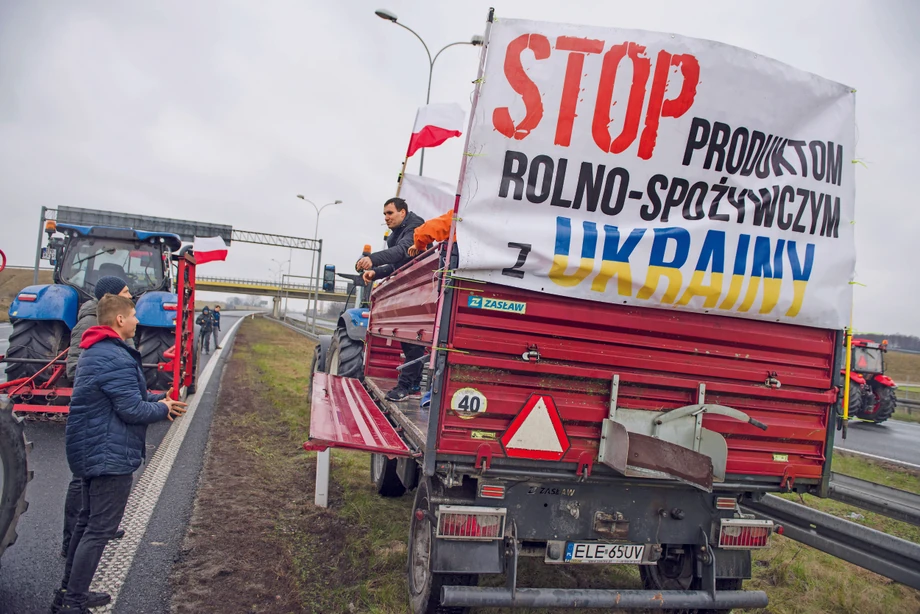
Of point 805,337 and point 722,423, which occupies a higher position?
point 805,337

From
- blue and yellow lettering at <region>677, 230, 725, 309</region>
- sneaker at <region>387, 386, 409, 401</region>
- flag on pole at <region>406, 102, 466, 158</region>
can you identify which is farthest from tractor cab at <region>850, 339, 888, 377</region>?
blue and yellow lettering at <region>677, 230, 725, 309</region>

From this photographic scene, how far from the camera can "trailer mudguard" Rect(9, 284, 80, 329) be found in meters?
7.00

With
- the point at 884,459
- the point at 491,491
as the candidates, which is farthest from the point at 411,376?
the point at 884,459

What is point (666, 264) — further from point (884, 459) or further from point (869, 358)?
point (869, 358)

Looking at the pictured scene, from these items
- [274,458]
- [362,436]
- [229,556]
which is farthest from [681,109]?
[274,458]

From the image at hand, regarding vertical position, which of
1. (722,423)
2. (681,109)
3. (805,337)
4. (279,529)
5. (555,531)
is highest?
(681,109)

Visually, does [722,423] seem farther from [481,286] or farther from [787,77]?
[787,77]

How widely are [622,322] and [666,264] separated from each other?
42 centimetres

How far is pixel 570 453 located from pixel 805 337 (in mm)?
1764

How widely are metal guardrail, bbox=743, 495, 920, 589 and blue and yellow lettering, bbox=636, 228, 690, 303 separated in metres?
1.80

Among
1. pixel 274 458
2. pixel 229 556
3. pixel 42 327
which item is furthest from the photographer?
pixel 42 327

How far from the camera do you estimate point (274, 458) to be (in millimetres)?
6320

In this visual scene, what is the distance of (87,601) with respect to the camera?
9.71ft

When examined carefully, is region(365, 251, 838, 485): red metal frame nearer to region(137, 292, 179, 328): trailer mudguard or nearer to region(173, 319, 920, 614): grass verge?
region(173, 319, 920, 614): grass verge
